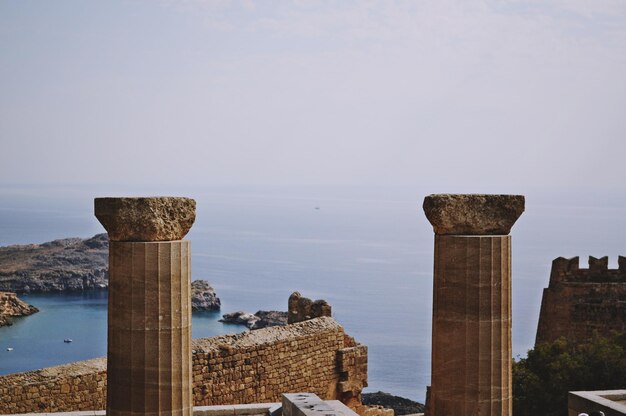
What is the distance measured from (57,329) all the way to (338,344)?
3932 cm

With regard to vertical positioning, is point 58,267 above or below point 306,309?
below

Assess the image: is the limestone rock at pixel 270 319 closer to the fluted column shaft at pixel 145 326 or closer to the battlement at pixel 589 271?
the battlement at pixel 589 271

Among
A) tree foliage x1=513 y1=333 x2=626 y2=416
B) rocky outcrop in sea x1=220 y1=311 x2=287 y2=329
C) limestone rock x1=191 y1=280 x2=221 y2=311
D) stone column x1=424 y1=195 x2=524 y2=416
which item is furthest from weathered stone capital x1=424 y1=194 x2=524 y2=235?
limestone rock x1=191 y1=280 x2=221 y2=311

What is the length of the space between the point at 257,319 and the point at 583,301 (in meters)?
33.0

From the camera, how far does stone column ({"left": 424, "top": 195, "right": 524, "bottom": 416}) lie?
6391 mm

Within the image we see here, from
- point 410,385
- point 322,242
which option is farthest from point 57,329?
point 322,242

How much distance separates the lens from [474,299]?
252 inches

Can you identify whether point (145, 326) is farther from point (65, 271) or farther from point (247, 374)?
point (65, 271)

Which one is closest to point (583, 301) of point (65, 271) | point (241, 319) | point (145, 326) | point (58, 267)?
point (145, 326)

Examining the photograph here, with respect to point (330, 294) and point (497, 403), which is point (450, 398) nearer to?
point (497, 403)

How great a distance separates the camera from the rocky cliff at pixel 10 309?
43981 millimetres

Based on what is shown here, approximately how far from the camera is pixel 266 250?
125 metres

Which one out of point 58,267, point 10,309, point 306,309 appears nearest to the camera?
point 306,309

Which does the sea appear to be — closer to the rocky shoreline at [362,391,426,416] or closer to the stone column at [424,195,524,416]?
the rocky shoreline at [362,391,426,416]
